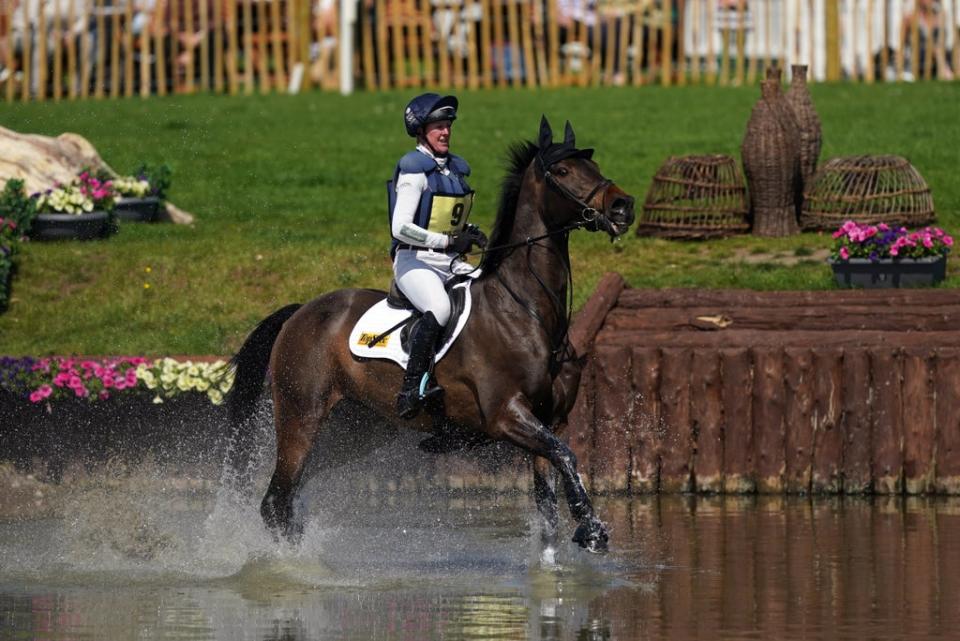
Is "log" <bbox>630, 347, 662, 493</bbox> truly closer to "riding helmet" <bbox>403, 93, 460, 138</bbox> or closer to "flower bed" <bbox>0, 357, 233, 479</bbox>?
"flower bed" <bbox>0, 357, 233, 479</bbox>

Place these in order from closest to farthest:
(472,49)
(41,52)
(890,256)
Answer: (890,256) → (41,52) → (472,49)

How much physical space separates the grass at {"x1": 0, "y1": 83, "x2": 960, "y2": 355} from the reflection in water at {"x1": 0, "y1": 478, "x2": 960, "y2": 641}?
13.1 ft

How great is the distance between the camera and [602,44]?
33406mm

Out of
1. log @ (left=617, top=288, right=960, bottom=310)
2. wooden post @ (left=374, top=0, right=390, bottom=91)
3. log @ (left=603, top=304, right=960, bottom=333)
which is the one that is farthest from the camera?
Answer: wooden post @ (left=374, top=0, right=390, bottom=91)

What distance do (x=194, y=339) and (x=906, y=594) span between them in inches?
338

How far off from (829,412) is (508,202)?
3.96m

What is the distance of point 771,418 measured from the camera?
49.7ft

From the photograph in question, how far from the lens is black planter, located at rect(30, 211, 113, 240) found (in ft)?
67.4

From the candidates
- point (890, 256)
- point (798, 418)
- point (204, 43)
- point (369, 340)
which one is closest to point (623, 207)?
point (369, 340)

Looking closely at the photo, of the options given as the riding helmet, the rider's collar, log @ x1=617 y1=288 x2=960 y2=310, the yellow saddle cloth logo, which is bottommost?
log @ x1=617 y1=288 x2=960 y2=310

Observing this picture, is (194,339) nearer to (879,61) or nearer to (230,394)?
(230,394)

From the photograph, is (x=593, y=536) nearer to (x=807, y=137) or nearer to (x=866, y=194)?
(x=866, y=194)

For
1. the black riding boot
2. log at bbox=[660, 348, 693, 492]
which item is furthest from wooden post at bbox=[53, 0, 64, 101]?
the black riding boot

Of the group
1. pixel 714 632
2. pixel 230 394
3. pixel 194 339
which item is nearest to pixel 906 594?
pixel 714 632
